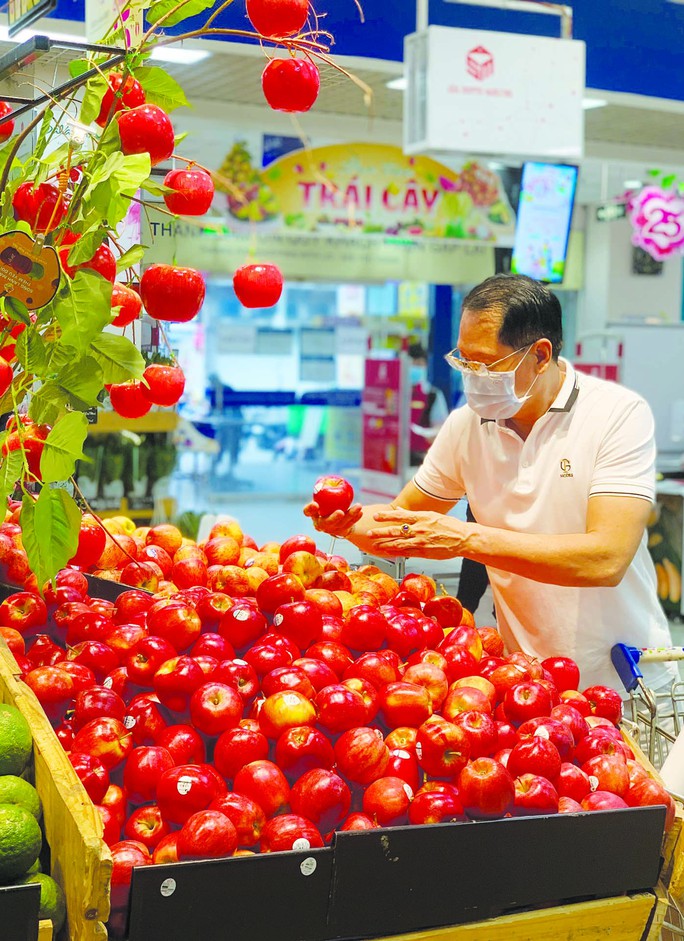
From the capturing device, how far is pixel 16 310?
4.70ft

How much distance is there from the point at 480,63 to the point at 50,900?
4.90 metres

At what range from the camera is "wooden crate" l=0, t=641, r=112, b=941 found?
4.27 ft

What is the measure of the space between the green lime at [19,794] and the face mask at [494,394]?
4.48 feet

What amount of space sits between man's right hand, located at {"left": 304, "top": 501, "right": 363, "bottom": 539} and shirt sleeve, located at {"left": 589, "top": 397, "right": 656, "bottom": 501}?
535mm

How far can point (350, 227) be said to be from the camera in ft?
33.4

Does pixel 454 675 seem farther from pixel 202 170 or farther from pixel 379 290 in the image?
pixel 379 290

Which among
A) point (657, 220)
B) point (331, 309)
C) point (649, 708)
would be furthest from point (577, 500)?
point (331, 309)

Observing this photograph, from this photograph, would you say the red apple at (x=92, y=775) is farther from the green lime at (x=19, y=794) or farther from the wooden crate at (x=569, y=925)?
the wooden crate at (x=569, y=925)

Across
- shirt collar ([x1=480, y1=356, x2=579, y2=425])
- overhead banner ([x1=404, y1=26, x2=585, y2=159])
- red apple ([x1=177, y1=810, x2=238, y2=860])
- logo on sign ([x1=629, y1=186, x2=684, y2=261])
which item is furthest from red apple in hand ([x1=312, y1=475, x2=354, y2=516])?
logo on sign ([x1=629, y1=186, x2=684, y2=261])

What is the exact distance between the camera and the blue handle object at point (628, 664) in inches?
87.5

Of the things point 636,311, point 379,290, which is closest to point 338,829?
point 636,311

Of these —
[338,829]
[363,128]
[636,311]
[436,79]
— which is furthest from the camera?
[636,311]

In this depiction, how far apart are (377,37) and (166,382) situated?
18.9ft

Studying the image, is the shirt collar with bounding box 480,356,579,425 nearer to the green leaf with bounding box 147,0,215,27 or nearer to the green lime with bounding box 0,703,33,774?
the green leaf with bounding box 147,0,215,27
